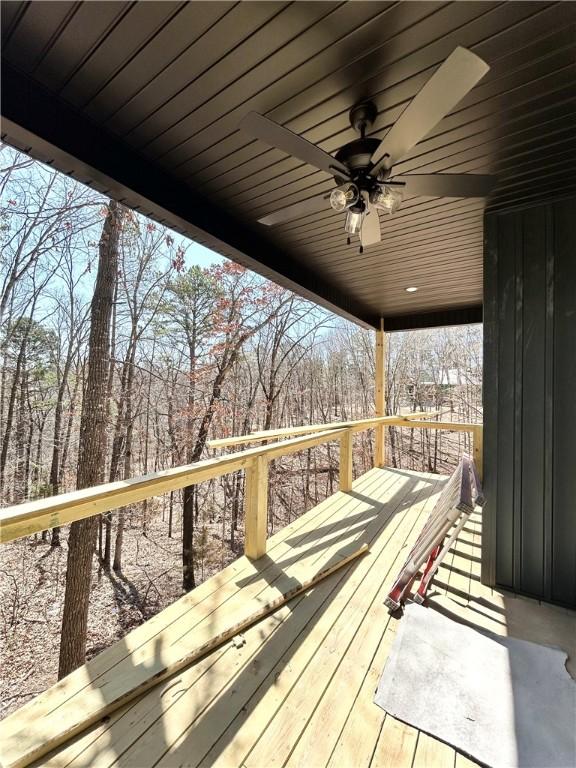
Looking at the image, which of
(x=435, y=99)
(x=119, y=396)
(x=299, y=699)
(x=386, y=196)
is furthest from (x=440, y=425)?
(x=119, y=396)

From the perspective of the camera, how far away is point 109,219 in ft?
20.2

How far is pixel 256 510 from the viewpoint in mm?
2805

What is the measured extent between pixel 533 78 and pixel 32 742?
343 centimetres

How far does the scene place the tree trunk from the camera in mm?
5121

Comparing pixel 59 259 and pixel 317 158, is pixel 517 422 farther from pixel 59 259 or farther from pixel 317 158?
pixel 59 259

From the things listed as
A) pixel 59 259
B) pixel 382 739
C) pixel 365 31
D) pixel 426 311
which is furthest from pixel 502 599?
pixel 59 259

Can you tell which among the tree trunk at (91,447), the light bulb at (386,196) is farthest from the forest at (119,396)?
the light bulb at (386,196)

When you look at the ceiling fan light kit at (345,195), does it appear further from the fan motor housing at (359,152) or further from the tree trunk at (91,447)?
the tree trunk at (91,447)

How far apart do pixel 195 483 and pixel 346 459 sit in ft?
8.52

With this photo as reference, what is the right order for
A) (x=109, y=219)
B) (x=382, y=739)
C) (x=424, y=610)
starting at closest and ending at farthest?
(x=382, y=739), (x=424, y=610), (x=109, y=219)

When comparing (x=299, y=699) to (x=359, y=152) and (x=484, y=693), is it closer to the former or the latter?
(x=484, y=693)

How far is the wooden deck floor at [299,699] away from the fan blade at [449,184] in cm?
248

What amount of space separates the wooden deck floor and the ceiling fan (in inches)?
94.7

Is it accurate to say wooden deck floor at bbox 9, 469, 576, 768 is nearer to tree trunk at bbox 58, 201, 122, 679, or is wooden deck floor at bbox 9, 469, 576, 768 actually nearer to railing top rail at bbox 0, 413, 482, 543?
railing top rail at bbox 0, 413, 482, 543
